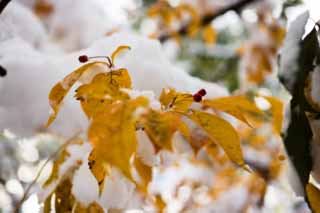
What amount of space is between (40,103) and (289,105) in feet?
1.05

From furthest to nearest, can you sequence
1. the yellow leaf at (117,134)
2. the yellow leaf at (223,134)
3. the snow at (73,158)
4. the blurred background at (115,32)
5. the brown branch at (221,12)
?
the brown branch at (221,12) < the blurred background at (115,32) < the snow at (73,158) < the yellow leaf at (223,134) < the yellow leaf at (117,134)

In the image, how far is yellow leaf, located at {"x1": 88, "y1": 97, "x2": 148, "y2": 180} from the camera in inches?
13.3

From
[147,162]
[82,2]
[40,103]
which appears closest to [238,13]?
[82,2]

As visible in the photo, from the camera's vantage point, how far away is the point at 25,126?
0.70m

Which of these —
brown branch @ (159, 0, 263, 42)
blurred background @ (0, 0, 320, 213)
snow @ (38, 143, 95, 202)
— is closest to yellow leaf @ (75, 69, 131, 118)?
snow @ (38, 143, 95, 202)

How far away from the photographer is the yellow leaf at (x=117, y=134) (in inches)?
13.3

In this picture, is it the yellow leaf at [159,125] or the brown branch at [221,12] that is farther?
the brown branch at [221,12]

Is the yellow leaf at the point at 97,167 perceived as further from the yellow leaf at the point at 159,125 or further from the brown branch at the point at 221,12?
the brown branch at the point at 221,12

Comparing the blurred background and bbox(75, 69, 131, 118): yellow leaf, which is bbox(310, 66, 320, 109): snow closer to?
bbox(75, 69, 131, 118): yellow leaf

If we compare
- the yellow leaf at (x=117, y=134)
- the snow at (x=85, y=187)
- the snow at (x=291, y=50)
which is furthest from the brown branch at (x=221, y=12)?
the yellow leaf at (x=117, y=134)

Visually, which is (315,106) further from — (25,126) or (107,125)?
(25,126)

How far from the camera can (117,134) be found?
0.35 metres

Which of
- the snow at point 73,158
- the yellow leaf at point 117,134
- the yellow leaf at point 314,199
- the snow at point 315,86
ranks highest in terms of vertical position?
the yellow leaf at point 117,134

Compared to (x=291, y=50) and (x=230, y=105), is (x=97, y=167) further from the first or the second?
(x=291, y=50)
